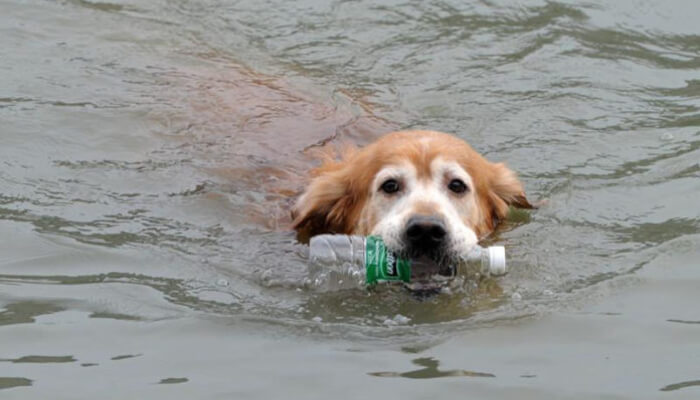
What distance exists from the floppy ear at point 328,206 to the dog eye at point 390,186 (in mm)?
305

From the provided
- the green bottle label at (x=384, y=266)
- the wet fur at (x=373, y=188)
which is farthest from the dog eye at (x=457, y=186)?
the green bottle label at (x=384, y=266)

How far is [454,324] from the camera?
5.29 metres

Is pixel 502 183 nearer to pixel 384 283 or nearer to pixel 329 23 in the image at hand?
pixel 384 283

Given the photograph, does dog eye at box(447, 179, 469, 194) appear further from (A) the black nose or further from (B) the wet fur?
(A) the black nose

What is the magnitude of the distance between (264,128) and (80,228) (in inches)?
70.6

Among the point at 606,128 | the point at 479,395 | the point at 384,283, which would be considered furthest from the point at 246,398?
the point at 606,128

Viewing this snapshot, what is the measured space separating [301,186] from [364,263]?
148cm

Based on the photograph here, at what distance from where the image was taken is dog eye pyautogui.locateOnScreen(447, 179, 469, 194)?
20.6 ft

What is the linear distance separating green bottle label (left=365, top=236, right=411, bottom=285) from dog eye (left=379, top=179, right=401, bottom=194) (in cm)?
52

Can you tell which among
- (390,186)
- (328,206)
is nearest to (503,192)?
(390,186)

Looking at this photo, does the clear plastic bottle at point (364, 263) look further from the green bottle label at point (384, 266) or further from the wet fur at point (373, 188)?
the wet fur at point (373, 188)

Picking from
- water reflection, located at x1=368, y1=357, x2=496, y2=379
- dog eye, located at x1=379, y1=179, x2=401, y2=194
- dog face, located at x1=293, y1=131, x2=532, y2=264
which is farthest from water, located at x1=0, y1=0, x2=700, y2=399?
dog eye, located at x1=379, y1=179, x2=401, y2=194

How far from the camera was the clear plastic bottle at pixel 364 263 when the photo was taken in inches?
227

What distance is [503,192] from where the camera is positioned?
A: 686 cm
